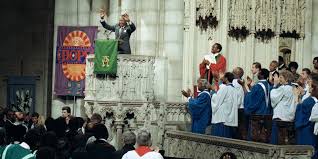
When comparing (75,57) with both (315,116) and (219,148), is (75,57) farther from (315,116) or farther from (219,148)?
(315,116)

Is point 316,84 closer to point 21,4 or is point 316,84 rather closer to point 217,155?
point 217,155

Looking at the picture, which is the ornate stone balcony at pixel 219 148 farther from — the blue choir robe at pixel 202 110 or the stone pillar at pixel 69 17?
the stone pillar at pixel 69 17

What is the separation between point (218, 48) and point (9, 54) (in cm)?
1203

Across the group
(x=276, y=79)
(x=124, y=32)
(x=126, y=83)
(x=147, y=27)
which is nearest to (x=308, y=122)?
(x=276, y=79)

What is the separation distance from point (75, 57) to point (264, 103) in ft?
38.3

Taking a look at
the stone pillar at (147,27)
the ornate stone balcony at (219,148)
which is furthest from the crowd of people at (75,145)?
the stone pillar at (147,27)

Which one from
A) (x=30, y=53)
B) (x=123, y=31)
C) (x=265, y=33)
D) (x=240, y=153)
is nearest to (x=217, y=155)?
(x=240, y=153)

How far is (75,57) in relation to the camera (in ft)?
88.2

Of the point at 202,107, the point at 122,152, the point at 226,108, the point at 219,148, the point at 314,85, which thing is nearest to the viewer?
the point at 122,152

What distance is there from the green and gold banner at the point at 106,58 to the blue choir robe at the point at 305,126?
8.07 m

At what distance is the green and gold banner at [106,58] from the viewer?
2198cm

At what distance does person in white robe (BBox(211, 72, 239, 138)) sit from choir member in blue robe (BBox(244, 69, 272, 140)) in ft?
2.16

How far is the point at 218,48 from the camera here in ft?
68.1

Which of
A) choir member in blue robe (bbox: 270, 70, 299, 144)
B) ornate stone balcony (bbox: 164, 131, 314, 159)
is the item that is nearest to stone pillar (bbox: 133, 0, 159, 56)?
ornate stone balcony (bbox: 164, 131, 314, 159)
